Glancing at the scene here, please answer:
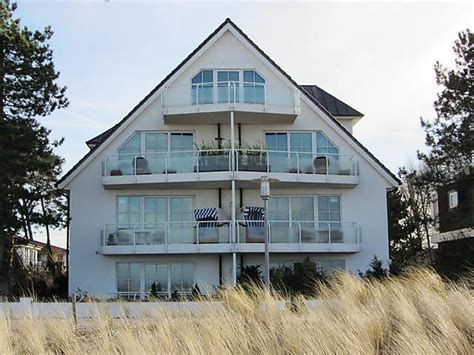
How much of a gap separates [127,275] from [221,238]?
4452 mm

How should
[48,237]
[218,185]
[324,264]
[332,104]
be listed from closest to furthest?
[218,185], [324,264], [332,104], [48,237]

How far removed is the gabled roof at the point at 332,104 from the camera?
109 ft

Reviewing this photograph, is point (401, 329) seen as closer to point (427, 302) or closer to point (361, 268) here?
point (427, 302)

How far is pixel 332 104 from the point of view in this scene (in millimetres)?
34031

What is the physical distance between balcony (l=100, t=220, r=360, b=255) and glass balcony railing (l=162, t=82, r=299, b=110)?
4.85m

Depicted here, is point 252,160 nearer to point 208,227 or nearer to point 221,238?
point 208,227

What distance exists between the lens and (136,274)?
28.2 m

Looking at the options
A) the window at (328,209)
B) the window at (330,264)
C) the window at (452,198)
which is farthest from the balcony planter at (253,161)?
the window at (452,198)

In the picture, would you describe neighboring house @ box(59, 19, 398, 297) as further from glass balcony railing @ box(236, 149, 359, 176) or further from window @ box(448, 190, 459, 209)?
window @ box(448, 190, 459, 209)

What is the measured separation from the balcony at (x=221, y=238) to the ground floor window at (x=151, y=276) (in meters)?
1.28

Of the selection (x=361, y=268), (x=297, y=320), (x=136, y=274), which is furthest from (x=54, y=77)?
(x=297, y=320)

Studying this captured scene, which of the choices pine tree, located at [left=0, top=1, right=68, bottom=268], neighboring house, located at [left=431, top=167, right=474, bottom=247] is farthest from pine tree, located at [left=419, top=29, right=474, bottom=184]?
pine tree, located at [left=0, top=1, right=68, bottom=268]

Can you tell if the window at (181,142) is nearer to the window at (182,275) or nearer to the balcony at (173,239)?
the balcony at (173,239)

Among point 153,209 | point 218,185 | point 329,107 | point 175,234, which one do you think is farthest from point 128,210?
point 329,107
